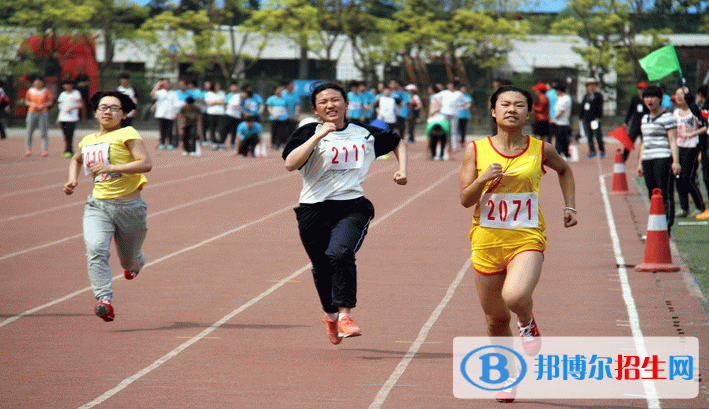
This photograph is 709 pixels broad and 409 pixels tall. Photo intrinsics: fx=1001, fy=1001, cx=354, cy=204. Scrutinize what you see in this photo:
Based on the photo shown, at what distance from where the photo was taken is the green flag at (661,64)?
11.8 m

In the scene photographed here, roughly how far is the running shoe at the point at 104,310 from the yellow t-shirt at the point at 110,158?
2.91 ft

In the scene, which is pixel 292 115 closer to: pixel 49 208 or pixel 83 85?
pixel 83 85

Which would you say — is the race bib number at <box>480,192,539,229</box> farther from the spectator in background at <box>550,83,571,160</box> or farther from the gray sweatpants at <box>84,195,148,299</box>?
the spectator in background at <box>550,83,571,160</box>

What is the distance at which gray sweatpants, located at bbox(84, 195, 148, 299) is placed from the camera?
7230 millimetres

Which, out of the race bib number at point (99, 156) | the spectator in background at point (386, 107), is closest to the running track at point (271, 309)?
the race bib number at point (99, 156)

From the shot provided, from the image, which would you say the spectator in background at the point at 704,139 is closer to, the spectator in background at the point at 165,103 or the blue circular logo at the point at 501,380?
→ the blue circular logo at the point at 501,380

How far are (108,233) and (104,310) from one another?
71 cm

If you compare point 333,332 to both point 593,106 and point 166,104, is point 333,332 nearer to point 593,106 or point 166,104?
point 593,106

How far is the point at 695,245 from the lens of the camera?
11383 mm

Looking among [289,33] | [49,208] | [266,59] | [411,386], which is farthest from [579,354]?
[266,59]

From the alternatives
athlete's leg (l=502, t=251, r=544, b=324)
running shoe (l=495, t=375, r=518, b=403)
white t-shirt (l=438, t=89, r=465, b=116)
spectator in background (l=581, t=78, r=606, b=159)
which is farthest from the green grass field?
white t-shirt (l=438, t=89, r=465, b=116)

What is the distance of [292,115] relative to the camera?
28.1 meters

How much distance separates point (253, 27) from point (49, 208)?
34968 mm

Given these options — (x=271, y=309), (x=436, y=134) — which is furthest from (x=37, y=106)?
(x=271, y=309)
